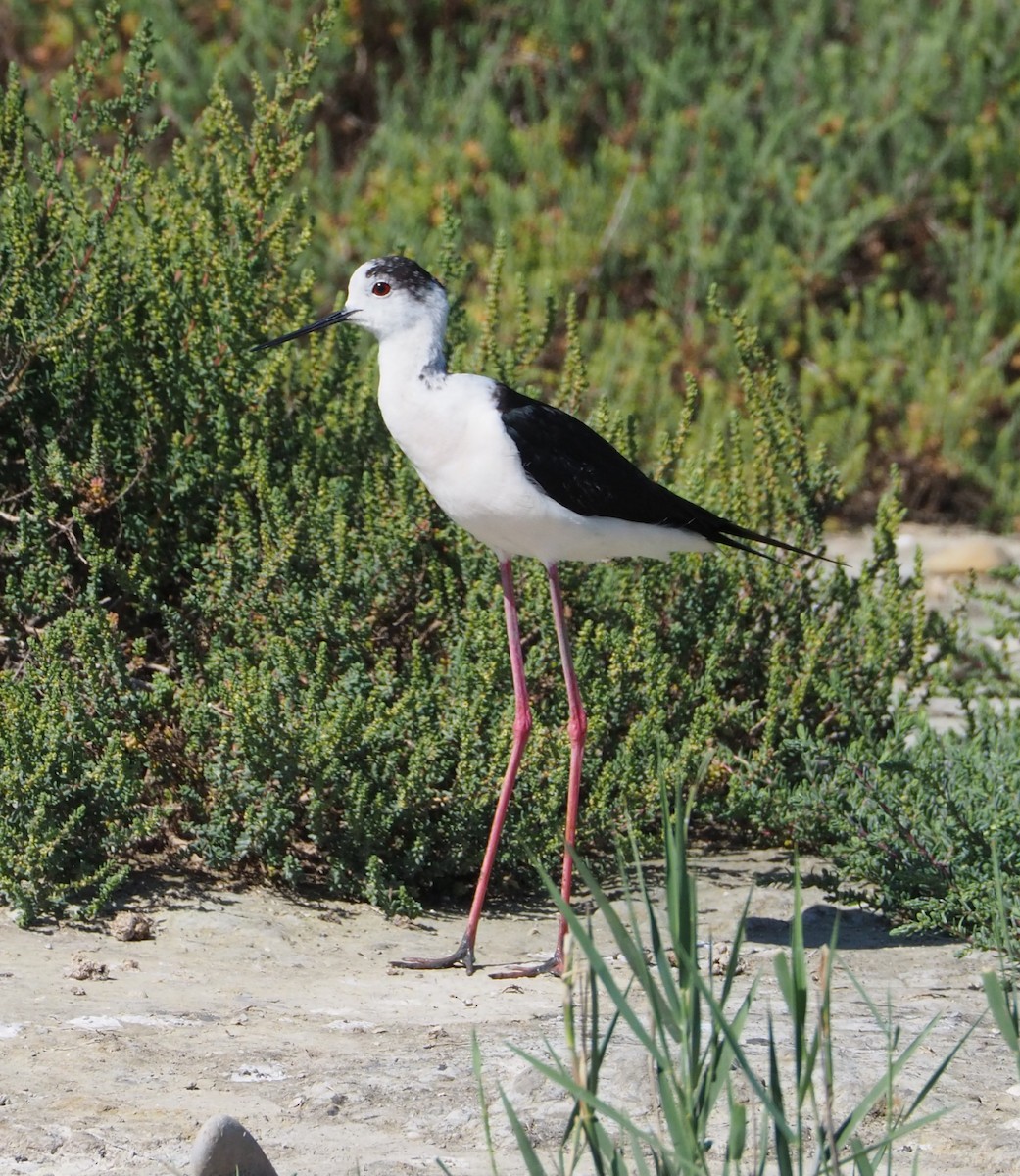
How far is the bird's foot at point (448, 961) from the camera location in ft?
11.2

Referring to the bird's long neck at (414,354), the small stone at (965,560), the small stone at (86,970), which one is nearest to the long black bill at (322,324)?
the bird's long neck at (414,354)

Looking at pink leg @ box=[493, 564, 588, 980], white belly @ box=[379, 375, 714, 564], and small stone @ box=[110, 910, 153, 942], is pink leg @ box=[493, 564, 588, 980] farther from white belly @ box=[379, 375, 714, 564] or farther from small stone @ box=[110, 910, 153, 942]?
small stone @ box=[110, 910, 153, 942]

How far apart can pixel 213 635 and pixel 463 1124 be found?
1726 millimetres

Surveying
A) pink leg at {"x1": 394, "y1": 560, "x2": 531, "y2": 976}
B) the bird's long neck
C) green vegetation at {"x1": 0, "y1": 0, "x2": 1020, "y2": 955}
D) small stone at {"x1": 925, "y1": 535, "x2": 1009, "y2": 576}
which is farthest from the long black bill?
small stone at {"x1": 925, "y1": 535, "x2": 1009, "y2": 576}

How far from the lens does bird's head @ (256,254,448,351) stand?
3.62 meters

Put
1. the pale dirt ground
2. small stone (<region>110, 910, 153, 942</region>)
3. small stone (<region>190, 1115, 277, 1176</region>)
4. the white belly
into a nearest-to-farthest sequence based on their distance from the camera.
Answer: small stone (<region>190, 1115, 277, 1176</region>) < the pale dirt ground < small stone (<region>110, 910, 153, 942</region>) < the white belly

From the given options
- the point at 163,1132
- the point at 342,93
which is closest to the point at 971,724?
the point at 163,1132

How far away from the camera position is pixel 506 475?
11.4 feet

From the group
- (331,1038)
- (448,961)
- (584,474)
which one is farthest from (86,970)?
(584,474)

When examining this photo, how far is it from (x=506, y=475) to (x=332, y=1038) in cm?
121

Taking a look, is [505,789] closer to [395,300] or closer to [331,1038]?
[331,1038]

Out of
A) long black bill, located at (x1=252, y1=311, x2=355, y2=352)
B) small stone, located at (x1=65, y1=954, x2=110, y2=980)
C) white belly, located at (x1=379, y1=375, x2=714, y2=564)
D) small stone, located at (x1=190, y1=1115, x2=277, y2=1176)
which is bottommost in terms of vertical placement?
small stone, located at (x1=190, y1=1115, x2=277, y2=1176)

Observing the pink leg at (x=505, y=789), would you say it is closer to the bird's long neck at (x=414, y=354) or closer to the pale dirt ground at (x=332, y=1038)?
the pale dirt ground at (x=332, y=1038)

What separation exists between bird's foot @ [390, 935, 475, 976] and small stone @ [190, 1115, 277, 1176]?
42.5 inches
